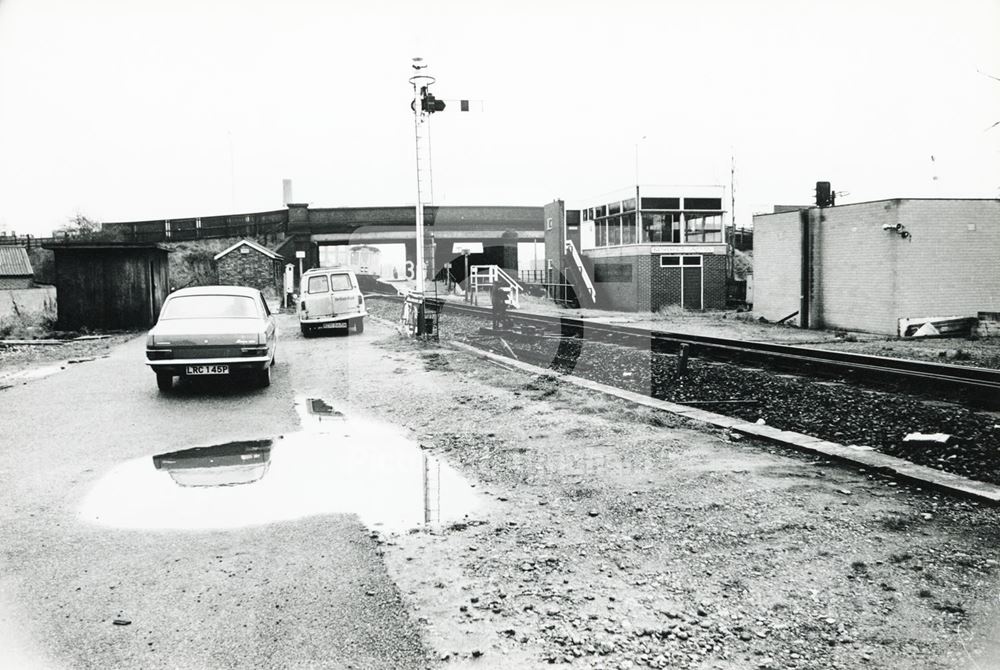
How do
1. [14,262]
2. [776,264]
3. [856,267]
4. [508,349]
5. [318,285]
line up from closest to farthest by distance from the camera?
[508,349] → [318,285] → [856,267] → [776,264] → [14,262]

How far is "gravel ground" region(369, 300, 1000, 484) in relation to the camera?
21.0ft

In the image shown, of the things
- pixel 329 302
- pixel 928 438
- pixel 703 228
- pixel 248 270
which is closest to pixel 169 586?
pixel 928 438

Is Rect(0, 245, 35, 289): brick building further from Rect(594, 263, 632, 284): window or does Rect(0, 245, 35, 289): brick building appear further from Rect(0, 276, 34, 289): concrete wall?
Rect(594, 263, 632, 284): window

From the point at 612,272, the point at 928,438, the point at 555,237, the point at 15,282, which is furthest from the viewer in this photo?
the point at 555,237

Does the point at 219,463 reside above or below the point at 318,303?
below

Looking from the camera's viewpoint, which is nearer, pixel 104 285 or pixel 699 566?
pixel 699 566

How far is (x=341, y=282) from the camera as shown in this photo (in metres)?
20.2

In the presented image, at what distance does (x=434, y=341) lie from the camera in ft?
55.0

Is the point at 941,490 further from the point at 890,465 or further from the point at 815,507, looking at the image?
the point at 815,507

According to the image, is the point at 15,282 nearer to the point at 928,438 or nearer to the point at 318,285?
the point at 318,285

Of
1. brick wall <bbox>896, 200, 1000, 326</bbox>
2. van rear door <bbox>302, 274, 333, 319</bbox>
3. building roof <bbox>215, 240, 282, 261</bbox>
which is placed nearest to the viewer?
van rear door <bbox>302, 274, 333, 319</bbox>

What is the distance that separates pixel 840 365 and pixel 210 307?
29.4 feet

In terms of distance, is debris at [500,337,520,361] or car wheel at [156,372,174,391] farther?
debris at [500,337,520,361]

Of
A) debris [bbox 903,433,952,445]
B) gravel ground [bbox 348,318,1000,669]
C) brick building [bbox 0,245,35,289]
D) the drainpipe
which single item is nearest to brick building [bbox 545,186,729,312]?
the drainpipe
